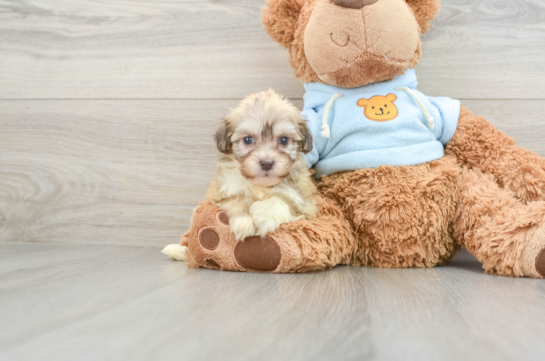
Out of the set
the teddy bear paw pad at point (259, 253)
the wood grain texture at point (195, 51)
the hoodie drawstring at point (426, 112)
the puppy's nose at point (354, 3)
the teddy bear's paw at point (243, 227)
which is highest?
the puppy's nose at point (354, 3)

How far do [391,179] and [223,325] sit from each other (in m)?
0.74

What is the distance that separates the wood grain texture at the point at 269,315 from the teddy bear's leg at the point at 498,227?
0.05 meters

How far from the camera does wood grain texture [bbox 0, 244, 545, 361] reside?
61 cm

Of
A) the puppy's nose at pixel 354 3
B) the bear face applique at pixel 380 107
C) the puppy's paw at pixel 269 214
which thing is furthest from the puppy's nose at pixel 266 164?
the puppy's nose at pixel 354 3

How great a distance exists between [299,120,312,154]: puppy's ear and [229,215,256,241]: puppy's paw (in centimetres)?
25

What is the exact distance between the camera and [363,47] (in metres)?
1.25

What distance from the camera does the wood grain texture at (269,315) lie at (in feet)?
1.99

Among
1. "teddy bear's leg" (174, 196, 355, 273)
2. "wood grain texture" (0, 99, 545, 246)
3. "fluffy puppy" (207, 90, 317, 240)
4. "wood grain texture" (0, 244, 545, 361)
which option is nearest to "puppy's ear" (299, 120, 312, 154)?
"fluffy puppy" (207, 90, 317, 240)

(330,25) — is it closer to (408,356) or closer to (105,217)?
(408,356)

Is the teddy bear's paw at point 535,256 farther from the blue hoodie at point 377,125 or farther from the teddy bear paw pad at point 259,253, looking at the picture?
the teddy bear paw pad at point 259,253

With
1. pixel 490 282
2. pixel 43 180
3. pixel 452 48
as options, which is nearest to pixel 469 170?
pixel 490 282

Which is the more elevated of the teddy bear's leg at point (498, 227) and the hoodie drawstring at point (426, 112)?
the hoodie drawstring at point (426, 112)

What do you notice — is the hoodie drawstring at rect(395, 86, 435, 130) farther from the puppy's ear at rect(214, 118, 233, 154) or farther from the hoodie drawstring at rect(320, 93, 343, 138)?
the puppy's ear at rect(214, 118, 233, 154)

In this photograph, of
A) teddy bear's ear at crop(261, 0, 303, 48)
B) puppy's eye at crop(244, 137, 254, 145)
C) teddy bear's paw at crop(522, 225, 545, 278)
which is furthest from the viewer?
teddy bear's ear at crop(261, 0, 303, 48)
